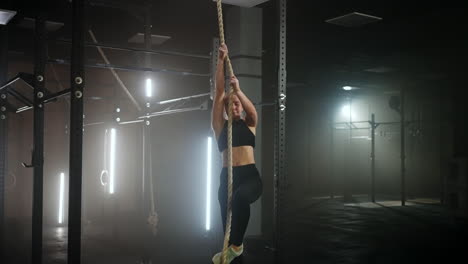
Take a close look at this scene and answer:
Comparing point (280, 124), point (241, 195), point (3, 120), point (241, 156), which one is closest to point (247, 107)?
point (241, 156)

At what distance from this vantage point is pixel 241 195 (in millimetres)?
2742

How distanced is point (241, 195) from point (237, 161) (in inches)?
8.9

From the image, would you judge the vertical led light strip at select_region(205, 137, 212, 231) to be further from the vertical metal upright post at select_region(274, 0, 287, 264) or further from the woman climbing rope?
the woman climbing rope

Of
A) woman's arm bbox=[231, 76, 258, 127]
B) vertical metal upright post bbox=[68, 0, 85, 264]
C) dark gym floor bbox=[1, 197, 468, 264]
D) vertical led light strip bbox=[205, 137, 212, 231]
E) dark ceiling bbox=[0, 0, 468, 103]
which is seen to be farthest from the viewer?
dark ceiling bbox=[0, 0, 468, 103]

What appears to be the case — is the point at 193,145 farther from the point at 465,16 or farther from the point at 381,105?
the point at 381,105

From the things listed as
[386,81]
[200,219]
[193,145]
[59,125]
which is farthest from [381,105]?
[59,125]

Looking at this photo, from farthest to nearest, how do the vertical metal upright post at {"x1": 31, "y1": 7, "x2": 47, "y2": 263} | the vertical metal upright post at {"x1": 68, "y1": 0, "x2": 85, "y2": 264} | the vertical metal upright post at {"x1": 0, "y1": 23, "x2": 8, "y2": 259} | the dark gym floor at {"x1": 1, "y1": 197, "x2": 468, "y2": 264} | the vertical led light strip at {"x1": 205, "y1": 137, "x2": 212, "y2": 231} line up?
the vertical metal upright post at {"x1": 0, "y1": 23, "x2": 8, "y2": 259}, the dark gym floor at {"x1": 1, "y1": 197, "x2": 468, "y2": 264}, the vertical led light strip at {"x1": 205, "y1": 137, "x2": 212, "y2": 231}, the vertical metal upright post at {"x1": 31, "y1": 7, "x2": 47, "y2": 263}, the vertical metal upright post at {"x1": 68, "y1": 0, "x2": 85, "y2": 264}

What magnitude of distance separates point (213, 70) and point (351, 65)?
22.0ft

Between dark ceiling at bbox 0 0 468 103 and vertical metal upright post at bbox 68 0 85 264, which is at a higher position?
dark ceiling at bbox 0 0 468 103

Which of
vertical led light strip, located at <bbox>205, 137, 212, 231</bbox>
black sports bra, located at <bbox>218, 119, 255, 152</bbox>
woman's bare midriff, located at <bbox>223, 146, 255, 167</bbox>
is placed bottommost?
vertical led light strip, located at <bbox>205, 137, 212, 231</bbox>

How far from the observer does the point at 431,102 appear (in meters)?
14.6

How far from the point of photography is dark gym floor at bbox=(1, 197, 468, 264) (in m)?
5.64

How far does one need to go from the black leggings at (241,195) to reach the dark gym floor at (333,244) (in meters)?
2.70

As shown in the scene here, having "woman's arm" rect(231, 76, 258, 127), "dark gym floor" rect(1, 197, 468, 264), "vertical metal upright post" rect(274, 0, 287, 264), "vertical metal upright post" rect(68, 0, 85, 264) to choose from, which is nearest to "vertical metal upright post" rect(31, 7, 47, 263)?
"vertical metal upright post" rect(68, 0, 85, 264)
